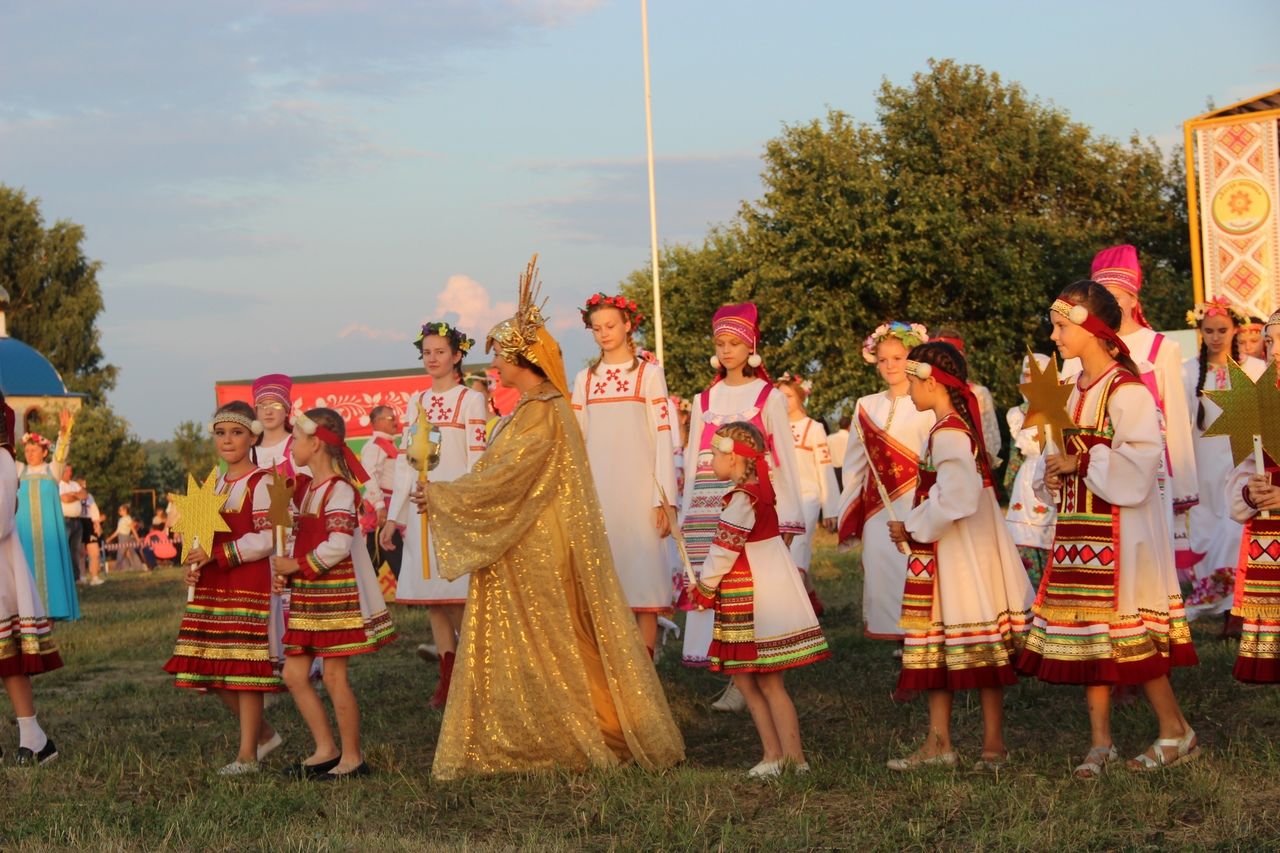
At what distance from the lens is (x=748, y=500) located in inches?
247

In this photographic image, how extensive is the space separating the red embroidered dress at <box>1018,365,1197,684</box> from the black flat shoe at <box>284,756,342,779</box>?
310 centimetres

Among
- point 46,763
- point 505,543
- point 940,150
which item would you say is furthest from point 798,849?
point 940,150

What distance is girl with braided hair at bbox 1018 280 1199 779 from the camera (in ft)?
18.9

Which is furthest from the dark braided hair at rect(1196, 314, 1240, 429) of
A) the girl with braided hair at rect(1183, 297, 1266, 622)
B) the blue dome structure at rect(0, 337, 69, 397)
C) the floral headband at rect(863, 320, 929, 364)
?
the blue dome structure at rect(0, 337, 69, 397)

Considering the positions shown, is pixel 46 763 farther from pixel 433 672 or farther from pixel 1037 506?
pixel 1037 506

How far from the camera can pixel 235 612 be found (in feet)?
22.6

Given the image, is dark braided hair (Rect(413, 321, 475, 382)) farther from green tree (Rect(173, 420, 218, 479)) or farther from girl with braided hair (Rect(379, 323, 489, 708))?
green tree (Rect(173, 420, 218, 479))

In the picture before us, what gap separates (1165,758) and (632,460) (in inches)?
144

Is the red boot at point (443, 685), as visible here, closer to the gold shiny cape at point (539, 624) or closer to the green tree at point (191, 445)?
the gold shiny cape at point (539, 624)

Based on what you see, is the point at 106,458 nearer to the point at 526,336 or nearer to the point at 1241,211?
the point at 1241,211

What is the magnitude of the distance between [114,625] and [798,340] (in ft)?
72.2

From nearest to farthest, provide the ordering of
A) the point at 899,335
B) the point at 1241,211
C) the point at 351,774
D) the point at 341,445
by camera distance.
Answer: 1. the point at 351,774
2. the point at 341,445
3. the point at 899,335
4. the point at 1241,211

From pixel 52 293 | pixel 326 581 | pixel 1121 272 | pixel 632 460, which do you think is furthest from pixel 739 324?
pixel 52 293

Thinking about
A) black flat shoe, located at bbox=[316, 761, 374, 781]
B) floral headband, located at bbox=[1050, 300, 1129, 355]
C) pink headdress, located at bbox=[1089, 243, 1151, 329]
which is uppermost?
pink headdress, located at bbox=[1089, 243, 1151, 329]
